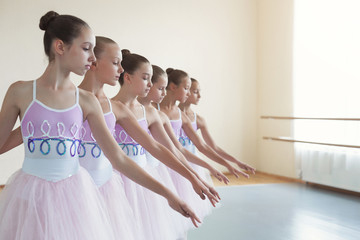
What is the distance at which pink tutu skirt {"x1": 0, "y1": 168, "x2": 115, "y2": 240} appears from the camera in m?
1.25

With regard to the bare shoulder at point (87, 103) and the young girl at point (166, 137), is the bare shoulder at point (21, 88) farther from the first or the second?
the young girl at point (166, 137)

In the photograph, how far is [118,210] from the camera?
170cm

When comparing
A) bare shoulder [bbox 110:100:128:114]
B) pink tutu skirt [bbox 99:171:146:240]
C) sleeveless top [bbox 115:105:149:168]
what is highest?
bare shoulder [bbox 110:100:128:114]

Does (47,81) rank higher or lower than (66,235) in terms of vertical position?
higher

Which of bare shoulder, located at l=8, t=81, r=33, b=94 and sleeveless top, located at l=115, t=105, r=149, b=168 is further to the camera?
sleeveless top, located at l=115, t=105, r=149, b=168

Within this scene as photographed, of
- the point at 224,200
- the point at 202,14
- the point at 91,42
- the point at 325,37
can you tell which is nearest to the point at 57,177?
the point at 91,42

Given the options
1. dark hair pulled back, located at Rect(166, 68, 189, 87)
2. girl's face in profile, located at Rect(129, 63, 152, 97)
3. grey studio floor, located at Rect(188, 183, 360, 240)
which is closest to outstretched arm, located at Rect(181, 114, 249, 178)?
dark hair pulled back, located at Rect(166, 68, 189, 87)

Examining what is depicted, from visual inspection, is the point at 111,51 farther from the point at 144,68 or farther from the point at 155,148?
the point at 155,148

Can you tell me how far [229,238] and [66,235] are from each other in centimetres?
206

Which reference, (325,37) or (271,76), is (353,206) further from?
(271,76)

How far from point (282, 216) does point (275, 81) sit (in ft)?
10.1

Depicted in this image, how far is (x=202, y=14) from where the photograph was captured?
6.48 m

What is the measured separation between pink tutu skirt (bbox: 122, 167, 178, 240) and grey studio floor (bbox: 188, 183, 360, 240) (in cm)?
101

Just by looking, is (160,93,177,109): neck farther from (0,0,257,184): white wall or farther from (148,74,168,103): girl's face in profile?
(0,0,257,184): white wall
